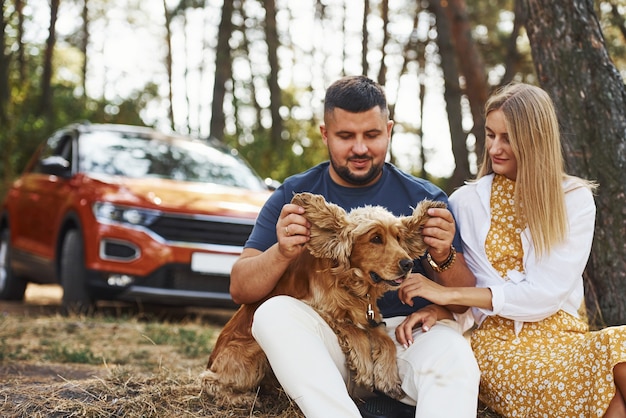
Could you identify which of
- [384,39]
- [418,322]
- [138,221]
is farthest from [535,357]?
[384,39]

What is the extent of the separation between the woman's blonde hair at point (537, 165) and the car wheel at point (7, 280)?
734cm

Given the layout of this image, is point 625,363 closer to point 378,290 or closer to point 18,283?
point 378,290

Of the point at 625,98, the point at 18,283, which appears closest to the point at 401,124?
the point at 18,283

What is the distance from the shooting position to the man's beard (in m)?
3.79

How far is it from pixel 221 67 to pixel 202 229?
30.0 feet

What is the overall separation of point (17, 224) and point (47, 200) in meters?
1.16

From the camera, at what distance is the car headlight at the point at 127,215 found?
6.80 m

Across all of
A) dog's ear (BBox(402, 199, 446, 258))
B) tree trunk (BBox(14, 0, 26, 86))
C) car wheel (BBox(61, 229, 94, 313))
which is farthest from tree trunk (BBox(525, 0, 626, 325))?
tree trunk (BBox(14, 0, 26, 86))

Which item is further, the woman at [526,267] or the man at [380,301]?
the woman at [526,267]

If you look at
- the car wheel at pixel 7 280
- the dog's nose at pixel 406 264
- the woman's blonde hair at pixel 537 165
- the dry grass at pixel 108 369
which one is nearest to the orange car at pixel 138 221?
the dry grass at pixel 108 369

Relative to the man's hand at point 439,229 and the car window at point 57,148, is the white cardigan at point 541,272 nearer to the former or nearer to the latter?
the man's hand at point 439,229

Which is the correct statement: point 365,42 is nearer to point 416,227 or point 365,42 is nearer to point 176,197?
point 176,197

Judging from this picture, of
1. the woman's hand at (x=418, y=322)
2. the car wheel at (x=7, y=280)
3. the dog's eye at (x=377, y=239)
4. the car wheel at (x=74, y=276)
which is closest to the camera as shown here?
the dog's eye at (x=377, y=239)

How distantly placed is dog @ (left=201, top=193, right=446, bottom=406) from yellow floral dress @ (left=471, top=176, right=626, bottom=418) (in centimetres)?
48
